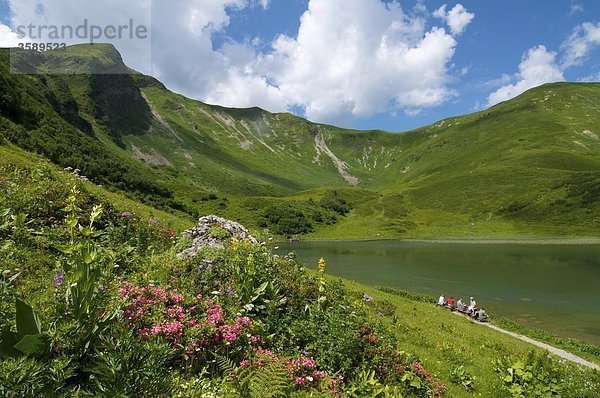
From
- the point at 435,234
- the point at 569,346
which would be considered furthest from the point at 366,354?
the point at 435,234

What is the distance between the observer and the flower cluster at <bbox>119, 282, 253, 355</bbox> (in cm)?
749

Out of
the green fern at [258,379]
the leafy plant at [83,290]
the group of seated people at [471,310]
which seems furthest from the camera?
the group of seated people at [471,310]

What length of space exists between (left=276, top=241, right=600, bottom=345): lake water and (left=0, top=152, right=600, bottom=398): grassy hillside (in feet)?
100

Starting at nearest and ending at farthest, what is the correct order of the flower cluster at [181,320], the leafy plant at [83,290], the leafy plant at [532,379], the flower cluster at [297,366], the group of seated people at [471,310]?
Result: 1. the leafy plant at [83,290]
2. the flower cluster at [181,320]
3. the flower cluster at [297,366]
4. the leafy plant at [532,379]
5. the group of seated people at [471,310]

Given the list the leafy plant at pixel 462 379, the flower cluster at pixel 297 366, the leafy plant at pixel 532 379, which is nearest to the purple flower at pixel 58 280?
the flower cluster at pixel 297 366

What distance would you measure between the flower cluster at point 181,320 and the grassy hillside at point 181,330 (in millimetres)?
28

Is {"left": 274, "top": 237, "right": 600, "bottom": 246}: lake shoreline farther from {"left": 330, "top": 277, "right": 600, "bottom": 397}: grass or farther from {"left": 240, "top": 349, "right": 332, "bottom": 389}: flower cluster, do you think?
{"left": 240, "top": 349, "right": 332, "bottom": 389}: flower cluster

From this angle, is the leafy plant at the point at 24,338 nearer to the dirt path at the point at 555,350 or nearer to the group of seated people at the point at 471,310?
the dirt path at the point at 555,350

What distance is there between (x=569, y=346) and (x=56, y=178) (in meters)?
37.2

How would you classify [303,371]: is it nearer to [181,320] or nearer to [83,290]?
[181,320]

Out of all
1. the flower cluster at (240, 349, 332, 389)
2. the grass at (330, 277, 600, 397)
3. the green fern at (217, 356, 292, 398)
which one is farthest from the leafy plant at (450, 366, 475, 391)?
the green fern at (217, 356, 292, 398)

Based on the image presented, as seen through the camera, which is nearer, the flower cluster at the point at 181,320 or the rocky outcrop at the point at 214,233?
the flower cluster at the point at 181,320

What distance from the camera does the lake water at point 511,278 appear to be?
4022 centimetres

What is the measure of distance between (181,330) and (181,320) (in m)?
0.28
